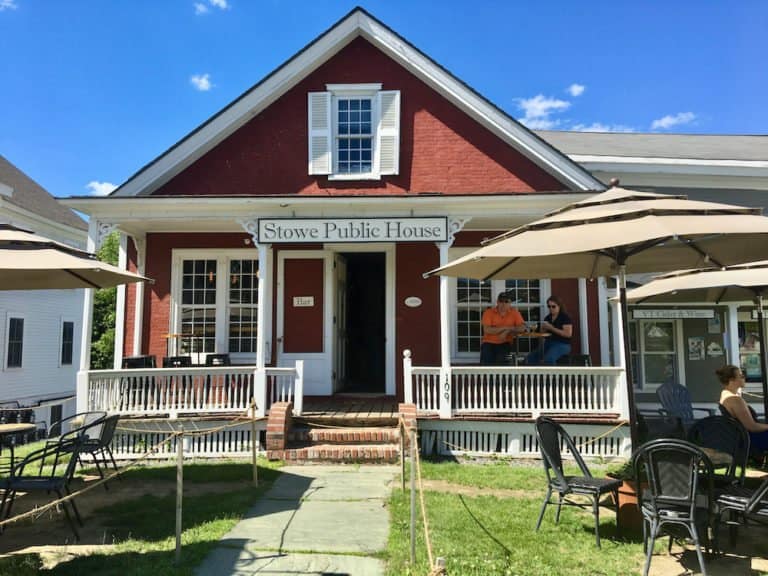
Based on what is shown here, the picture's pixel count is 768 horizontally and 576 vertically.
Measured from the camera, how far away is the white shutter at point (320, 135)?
35.1 feet

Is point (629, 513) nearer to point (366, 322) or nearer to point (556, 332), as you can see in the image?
point (556, 332)

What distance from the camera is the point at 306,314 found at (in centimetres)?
1076

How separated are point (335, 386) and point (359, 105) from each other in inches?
222

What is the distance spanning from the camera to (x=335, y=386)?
10.7m

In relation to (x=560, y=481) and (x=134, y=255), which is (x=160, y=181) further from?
(x=560, y=481)

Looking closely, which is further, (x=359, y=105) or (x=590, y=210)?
(x=359, y=105)

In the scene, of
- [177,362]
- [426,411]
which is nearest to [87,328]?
[177,362]

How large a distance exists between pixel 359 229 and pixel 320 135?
2.79 metres

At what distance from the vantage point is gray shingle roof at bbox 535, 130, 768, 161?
43.6ft

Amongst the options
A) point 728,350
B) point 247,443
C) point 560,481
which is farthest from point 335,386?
point 728,350

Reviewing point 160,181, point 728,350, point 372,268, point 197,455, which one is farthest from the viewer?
point 372,268

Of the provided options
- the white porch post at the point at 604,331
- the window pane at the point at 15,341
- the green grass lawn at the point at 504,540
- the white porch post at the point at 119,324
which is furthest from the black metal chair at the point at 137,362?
the window pane at the point at 15,341

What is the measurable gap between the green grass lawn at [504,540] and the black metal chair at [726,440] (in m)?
1.24

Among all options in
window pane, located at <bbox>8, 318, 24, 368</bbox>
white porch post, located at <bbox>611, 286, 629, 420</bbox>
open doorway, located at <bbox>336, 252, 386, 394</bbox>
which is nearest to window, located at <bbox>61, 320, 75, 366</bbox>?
window pane, located at <bbox>8, 318, 24, 368</bbox>
